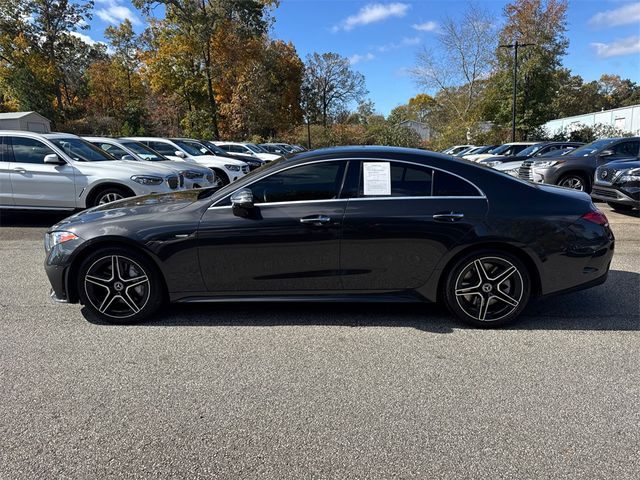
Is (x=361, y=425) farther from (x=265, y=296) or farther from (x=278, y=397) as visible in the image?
(x=265, y=296)

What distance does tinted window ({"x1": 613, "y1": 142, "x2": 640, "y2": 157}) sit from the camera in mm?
11581

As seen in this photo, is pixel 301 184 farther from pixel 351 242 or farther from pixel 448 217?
pixel 448 217

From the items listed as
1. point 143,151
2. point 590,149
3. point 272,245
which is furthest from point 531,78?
point 272,245

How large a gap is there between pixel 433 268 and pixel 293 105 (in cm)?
5233

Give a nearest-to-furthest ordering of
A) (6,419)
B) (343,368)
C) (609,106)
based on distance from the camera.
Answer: (6,419) → (343,368) → (609,106)

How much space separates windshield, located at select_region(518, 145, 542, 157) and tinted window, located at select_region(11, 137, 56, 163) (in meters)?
14.2

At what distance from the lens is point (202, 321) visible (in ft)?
13.6

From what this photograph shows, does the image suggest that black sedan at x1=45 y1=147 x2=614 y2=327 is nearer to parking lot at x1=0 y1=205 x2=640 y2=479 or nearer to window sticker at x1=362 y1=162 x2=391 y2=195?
window sticker at x1=362 y1=162 x2=391 y2=195

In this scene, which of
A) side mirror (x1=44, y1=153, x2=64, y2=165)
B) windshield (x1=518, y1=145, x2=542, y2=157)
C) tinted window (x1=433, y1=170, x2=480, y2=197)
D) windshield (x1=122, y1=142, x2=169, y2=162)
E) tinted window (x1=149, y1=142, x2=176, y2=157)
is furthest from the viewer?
windshield (x1=518, y1=145, x2=542, y2=157)

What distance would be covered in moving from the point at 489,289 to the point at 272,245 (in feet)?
6.21

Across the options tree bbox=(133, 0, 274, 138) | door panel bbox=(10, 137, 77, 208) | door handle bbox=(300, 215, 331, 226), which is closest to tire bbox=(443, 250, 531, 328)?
door handle bbox=(300, 215, 331, 226)

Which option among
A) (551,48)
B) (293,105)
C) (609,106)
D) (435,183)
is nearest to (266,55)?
(293,105)

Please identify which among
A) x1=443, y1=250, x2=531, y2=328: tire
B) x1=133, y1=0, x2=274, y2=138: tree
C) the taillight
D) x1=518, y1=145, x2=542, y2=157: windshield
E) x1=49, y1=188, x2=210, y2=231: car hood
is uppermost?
x1=133, y1=0, x2=274, y2=138: tree

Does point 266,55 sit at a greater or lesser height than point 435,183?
greater
